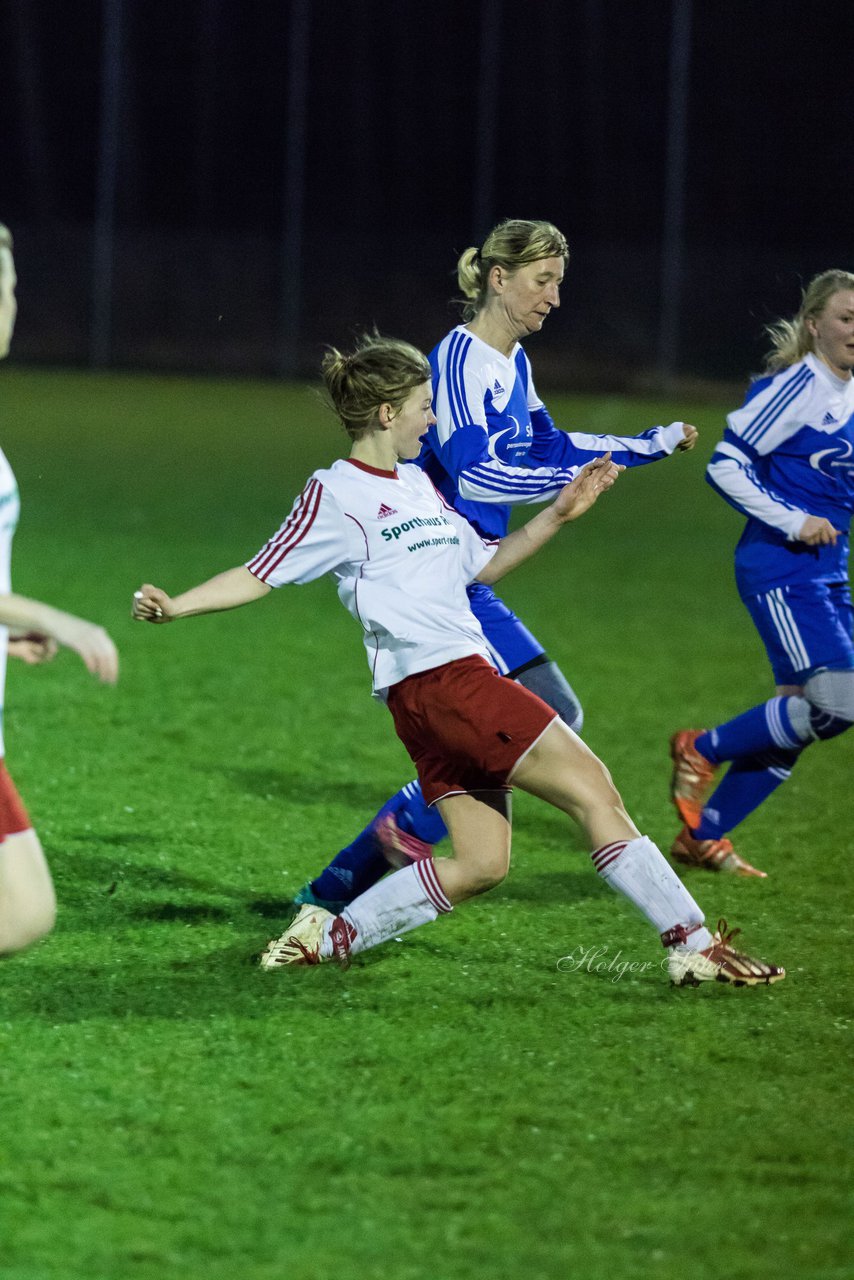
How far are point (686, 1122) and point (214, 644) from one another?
19.7 ft

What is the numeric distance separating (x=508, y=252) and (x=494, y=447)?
1.92 ft

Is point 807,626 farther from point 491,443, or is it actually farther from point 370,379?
point 370,379

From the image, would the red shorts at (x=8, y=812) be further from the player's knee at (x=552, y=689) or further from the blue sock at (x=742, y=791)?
the blue sock at (x=742, y=791)

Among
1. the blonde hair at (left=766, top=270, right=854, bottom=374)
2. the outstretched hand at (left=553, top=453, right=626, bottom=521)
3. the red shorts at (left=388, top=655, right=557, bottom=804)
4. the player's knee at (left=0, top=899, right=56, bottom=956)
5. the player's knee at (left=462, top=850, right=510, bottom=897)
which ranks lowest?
the player's knee at (left=462, top=850, right=510, bottom=897)

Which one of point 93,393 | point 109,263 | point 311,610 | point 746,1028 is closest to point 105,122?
point 109,263

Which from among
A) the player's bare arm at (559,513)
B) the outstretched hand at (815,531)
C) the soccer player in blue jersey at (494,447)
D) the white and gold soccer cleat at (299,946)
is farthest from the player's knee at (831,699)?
the white and gold soccer cleat at (299,946)

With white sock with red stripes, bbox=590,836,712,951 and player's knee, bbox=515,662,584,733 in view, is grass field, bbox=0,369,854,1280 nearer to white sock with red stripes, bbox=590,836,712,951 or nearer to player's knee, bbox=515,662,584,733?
white sock with red stripes, bbox=590,836,712,951

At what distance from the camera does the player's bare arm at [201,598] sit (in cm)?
397

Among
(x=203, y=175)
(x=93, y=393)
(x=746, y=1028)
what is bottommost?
(x=93, y=393)

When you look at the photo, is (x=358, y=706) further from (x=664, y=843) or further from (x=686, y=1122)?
(x=686, y=1122)

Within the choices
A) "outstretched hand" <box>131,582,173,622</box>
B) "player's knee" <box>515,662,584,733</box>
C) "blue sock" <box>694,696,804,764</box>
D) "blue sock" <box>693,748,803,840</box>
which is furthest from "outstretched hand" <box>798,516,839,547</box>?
"outstretched hand" <box>131,582,173,622</box>

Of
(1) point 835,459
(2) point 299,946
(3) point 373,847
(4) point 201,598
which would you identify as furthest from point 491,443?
(2) point 299,946

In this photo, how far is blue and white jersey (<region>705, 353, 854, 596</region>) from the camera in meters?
5.35

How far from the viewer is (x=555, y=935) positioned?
495 centimetres
